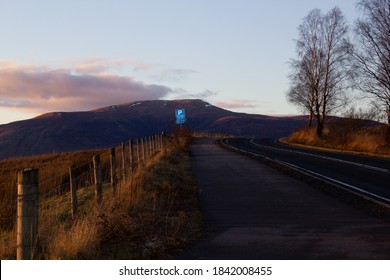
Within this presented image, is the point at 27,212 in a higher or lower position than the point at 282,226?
higher

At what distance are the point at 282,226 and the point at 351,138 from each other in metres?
31.4

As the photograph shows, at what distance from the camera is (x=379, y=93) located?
105ft

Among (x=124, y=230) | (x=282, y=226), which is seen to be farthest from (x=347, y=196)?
(x=124, y=230)

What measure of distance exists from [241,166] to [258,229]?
14139 mm

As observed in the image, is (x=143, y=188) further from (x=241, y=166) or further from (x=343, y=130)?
(x=343, y=130)

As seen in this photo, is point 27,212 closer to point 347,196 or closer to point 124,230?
point 124,230

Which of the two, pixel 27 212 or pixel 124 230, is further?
pixel 124 230

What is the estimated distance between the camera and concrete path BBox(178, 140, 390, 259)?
7.52m

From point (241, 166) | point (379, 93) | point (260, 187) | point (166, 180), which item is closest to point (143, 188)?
point (166, 180)

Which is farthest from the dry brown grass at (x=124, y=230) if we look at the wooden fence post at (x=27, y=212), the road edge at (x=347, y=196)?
the road edge at (x=347, y=196)

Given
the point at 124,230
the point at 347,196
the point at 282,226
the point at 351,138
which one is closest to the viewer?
the point at 124,230

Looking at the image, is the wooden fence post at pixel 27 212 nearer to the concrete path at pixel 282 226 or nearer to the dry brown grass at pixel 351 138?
the concrete path at pixel 282 226

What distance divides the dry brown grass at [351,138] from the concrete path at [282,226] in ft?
59.5

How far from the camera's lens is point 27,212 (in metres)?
6.32
